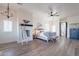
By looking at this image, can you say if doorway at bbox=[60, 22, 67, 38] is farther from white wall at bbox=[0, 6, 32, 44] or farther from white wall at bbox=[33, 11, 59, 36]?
white wall at bbox=[0, 6, 32, 44]

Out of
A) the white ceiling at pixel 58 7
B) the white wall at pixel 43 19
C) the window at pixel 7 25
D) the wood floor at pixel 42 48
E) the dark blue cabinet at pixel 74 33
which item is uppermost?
the white ceiling at pixel 58 7

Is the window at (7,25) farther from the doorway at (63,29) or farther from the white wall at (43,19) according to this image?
the doorway at (63,29)

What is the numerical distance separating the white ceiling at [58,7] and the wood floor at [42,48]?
0.85 metres

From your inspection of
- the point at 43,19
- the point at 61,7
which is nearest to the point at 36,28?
the point at 43,19

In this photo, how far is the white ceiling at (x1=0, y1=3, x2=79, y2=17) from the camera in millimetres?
3088

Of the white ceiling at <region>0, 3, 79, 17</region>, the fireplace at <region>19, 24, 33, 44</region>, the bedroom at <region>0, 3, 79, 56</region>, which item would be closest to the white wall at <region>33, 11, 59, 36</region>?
the bedroom at <region>0, 3, 79, 56</region>

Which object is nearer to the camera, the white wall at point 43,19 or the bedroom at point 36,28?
the bedroom at point 36,28

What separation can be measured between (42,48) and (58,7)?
130cm

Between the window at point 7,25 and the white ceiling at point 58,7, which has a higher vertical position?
the white ceiling at point 58,7

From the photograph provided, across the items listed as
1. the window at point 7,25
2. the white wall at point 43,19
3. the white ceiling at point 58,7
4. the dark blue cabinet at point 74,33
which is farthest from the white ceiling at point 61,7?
the window at point 7,25

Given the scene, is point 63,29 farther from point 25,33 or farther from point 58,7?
point 25,33

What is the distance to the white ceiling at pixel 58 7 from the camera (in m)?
3.09

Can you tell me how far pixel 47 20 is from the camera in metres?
3.39

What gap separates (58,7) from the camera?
320 centimetres
